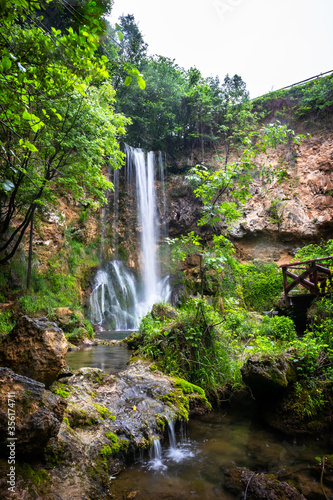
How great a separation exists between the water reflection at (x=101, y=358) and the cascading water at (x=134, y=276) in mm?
5188

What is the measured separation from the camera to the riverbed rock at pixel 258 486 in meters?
2.23

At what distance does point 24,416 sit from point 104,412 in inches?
53.9

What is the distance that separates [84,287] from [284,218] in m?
12.8

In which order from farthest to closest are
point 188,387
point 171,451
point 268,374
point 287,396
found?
point 188,387 → point 287,396 → point 268,374 → point 171,451

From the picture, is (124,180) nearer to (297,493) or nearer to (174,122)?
(174,122)

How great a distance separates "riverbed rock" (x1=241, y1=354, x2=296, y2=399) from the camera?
354 cm

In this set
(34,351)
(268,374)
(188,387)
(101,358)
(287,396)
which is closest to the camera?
(34,351)

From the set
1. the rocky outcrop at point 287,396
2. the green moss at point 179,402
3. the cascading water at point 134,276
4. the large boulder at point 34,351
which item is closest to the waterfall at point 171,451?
the green moss at point 179,402

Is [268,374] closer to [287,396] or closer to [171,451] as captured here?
[287,396]

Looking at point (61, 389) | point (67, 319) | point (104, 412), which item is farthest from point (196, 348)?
point (67, 319)

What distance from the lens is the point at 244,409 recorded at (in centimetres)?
400

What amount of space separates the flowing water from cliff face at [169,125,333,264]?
46.8 ft

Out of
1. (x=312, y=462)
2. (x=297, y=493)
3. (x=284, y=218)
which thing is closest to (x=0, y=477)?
(x=297, y=493)

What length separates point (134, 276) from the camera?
691 inches
